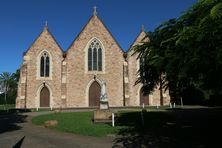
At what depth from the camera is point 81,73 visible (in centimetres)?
3859

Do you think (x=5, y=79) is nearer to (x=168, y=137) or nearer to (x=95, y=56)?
(x=95, y=56)

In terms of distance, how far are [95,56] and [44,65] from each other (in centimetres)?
658

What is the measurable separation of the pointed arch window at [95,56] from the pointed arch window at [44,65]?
209 inches

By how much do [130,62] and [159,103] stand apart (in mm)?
6517

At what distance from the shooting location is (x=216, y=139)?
1217 cm

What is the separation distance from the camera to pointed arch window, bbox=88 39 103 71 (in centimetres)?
3910

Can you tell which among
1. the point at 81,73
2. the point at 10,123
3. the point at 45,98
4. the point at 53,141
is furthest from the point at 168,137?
the point at 45,98

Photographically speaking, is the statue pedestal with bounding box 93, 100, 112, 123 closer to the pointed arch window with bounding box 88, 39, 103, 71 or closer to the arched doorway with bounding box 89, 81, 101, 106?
the arched doorway with bounding box 89, 81, 101, 106

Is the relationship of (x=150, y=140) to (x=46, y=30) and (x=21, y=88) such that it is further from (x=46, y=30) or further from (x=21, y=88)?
(x=46, y=30)

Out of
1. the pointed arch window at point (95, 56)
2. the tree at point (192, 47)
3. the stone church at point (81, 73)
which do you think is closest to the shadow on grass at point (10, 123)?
the tree at point (192, 47)

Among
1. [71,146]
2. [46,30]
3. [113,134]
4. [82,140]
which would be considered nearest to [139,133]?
[113,134]

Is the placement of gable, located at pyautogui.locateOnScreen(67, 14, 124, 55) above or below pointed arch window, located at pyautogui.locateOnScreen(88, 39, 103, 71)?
above

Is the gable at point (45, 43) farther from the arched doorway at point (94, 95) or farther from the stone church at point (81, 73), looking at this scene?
the arched doorway at point (94, 95)

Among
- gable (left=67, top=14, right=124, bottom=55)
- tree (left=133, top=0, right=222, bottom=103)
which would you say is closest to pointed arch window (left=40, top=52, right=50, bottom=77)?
gable (left=67, top=14, right=124, bottom=55)
